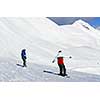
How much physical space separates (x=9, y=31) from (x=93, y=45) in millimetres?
1125

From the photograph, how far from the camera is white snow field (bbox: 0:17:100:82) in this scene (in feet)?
24.1

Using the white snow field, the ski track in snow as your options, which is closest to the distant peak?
the white snow field

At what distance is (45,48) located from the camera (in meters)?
7.48

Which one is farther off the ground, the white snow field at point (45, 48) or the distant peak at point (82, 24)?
the distant peak at point (82, 24)

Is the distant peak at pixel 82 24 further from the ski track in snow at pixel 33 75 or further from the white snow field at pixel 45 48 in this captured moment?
the ski track in snow at pixel 33 75

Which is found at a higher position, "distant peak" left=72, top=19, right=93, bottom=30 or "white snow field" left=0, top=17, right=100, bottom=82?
"distant peak" left=72, top=19, right=93, bottom=30

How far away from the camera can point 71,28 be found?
7496 mm

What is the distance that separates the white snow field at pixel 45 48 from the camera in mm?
7336

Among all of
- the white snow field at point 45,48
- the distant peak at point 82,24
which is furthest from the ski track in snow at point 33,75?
the distant peak at point 82,24

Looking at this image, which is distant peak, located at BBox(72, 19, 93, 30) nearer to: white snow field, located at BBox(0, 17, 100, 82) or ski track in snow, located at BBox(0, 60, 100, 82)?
white snow field, located at BBox(0, 17, 100, 82)

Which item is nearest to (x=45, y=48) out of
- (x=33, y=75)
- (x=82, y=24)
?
(x=33, y=75)

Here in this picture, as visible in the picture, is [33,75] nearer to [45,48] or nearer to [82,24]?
[45,48]
